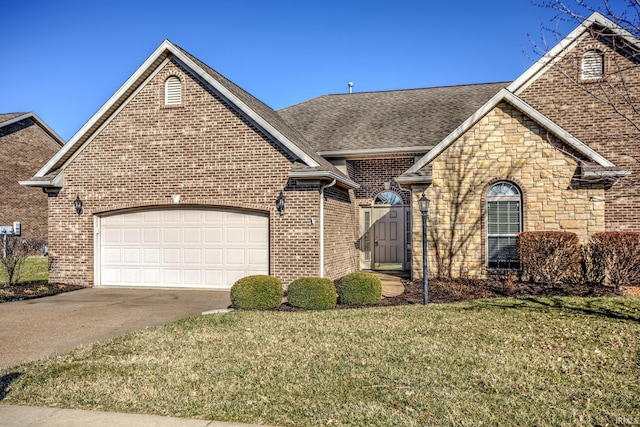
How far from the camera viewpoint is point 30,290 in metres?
13.4

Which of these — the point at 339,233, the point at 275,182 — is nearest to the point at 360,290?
the point at 275,182

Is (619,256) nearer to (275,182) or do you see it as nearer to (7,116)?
(275,182)

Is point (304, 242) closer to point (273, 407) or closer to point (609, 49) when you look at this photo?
point (273, 407)

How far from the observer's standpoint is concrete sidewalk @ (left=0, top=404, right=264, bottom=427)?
466 cm

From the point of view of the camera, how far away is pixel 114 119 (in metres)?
14.4

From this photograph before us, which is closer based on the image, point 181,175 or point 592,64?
point 181,175

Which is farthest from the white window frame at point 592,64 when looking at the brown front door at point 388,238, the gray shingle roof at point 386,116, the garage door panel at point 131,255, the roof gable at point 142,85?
the garage door panel at point 131,255

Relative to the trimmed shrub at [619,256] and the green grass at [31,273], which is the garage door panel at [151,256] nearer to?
the green grass at [31,273]

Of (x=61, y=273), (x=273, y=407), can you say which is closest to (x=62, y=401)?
(x=273, y=407)

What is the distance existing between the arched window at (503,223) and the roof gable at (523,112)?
5.52 feet

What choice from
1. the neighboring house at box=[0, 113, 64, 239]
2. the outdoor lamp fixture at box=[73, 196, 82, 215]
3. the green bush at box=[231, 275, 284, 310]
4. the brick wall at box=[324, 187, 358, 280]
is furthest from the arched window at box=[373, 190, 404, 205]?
the neighboring house at box=[0, 113, 64, 239]

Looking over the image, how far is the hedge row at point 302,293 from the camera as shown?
1047cm

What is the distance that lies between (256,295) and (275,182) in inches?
145

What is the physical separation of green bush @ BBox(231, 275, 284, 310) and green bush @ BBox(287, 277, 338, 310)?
1.24 ft
